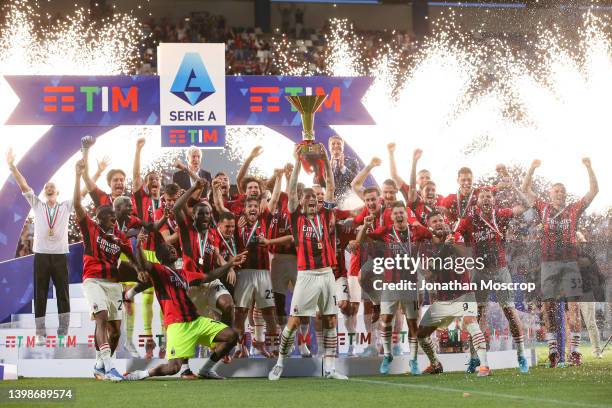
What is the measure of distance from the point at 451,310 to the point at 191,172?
10.9 feet

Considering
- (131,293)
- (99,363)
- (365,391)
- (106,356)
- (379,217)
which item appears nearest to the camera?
(365,391)

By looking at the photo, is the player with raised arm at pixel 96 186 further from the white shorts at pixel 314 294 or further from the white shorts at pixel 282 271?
the white shorts at pixel 314 294

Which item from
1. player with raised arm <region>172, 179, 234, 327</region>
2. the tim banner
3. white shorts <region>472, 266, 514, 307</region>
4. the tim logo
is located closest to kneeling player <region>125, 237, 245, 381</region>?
player with raised arm <region>172, 179, 234, 327</region>

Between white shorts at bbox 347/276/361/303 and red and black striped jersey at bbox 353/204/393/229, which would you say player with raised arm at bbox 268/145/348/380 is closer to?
red and black striped jersey at bbox 353/204/393/229

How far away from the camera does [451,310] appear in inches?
398

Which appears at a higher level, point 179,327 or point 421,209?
point 421,209

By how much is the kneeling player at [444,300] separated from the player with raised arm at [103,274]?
9.71 feet

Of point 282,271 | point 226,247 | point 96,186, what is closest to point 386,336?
point 282,271

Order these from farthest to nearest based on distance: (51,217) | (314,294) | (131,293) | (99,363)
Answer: (51,217)
(131,293)
(314,294)
(99,363)

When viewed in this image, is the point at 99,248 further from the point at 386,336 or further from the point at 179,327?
the point at 386,336

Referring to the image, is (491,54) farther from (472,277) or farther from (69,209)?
(69,209)

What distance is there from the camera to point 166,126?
42.8 ft

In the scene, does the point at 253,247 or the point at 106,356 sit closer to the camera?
the point at 106,356

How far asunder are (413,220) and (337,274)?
3.27ft
